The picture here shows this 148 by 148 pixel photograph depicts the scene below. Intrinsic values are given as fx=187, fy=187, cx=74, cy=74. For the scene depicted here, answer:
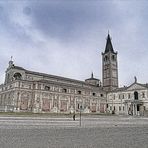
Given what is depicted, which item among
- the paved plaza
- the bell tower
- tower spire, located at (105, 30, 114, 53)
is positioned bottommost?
the paved plaza

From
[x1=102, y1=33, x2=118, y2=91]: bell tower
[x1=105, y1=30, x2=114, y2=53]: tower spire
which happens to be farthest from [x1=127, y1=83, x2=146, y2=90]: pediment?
[x1=105, y1=30, x2=114, y2=53]: tower spire

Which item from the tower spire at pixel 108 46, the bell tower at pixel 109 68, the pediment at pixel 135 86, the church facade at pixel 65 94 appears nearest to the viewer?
the church facade at pixel 65 94

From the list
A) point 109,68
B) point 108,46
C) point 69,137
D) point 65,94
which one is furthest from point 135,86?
point 69,137

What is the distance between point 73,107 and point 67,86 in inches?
341

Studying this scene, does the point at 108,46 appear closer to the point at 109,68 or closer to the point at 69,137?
the point at 109,68

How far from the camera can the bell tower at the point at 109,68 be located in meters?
92.9

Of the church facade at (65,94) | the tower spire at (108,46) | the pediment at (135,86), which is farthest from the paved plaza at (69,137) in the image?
the tower spire at (108,46)

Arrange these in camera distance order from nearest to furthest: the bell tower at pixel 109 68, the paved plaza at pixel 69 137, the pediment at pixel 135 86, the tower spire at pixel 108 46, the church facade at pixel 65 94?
the paved plaza at pixel 69 137 → the church facade at pixel 65 94 → the pediment at pixel 135 86 → the bell tower at pixel 109 68 → the tower spire at pixel 108 46

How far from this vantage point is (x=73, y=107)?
243 ft

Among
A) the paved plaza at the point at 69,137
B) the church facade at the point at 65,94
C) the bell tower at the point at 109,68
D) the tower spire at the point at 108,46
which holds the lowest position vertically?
the paved plaza at the point at 69,137

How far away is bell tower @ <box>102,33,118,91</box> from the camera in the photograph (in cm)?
9288

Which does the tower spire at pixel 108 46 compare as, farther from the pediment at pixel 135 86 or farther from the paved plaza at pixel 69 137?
the paved plaza at pixel 69 137

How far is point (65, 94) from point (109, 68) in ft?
107

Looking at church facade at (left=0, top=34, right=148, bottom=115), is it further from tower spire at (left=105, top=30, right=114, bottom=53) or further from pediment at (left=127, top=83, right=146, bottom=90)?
tower spire at (left=105, top=30, right=114, bottom=53)
